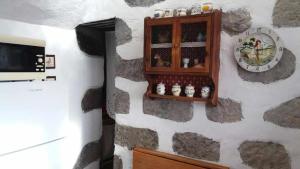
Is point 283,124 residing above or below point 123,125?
above

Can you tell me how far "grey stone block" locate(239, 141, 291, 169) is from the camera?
1086mm

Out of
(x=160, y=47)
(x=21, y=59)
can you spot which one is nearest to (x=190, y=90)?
(x=160, y=47)

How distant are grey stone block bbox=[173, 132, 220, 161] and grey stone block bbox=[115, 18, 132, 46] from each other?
710 mm

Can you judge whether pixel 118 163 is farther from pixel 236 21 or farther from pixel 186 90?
pixel 236 21

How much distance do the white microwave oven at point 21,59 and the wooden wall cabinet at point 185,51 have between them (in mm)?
696

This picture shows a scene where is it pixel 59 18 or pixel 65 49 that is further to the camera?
pixel 65 49

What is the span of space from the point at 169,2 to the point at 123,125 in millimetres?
865

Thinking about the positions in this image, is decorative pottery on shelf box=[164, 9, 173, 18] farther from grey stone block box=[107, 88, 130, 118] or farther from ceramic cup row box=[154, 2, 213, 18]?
grey stone block box=[107, 88, 130, 118]

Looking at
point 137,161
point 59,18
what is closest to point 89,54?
point 59,18

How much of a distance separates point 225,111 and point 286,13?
0.54 meters

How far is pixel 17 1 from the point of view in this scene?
127 centimetres

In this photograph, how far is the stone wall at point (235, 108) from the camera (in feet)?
3.49

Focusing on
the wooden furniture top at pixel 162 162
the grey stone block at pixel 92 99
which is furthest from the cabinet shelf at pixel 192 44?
the grey stone block at pixel 92 99

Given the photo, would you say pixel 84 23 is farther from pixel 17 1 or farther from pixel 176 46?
pixel 176 46
